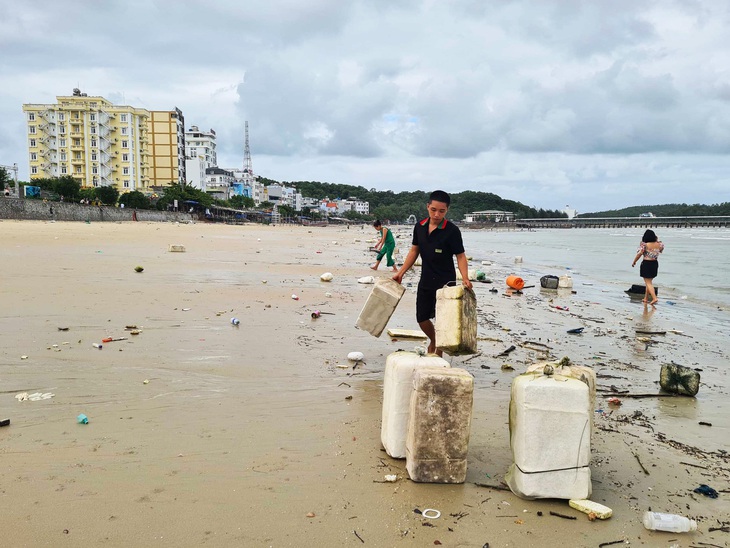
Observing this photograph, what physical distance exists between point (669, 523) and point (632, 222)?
189 m

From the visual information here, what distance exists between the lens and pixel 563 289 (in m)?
13.5

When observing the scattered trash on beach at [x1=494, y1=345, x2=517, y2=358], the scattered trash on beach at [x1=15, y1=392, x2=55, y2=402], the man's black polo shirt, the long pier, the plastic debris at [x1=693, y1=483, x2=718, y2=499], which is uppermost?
the long pier

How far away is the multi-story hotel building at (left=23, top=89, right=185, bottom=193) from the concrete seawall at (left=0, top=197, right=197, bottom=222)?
31.1 meters

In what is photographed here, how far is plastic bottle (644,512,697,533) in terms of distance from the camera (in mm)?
2598

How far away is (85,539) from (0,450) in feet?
4.07

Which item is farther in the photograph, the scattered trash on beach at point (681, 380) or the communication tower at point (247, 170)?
the communication tower at point (247, 170)

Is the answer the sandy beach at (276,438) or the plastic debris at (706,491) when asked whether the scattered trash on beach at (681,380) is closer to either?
the sandy beach at (276,438)

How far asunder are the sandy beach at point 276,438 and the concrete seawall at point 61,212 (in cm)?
3077

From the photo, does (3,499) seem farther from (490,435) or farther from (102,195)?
(102,195)

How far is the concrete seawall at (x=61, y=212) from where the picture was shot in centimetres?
3231

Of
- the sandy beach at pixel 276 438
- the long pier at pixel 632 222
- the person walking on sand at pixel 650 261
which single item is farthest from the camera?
the long pier at pixel 632 222

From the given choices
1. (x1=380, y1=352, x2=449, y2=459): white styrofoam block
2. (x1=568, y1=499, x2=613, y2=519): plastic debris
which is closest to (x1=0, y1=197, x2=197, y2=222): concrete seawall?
(x1=380, y1=352, x2=449, y2=459): white styrofoam block

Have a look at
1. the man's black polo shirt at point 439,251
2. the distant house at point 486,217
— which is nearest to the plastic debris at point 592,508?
the man's black polo shirt at point 439,251

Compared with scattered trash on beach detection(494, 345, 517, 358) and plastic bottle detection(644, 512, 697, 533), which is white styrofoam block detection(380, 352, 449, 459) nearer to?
plastic bottle detection(644, 512, 697, 533)
